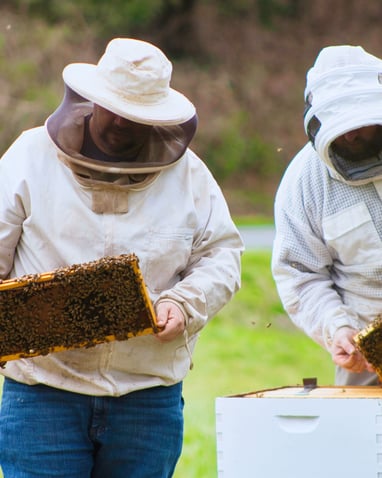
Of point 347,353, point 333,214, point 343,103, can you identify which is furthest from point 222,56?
point 347,353

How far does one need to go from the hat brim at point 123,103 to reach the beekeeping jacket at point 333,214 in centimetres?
50

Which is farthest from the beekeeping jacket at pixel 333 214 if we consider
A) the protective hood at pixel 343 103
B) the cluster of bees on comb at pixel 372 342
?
the cluster of bees on comb at pixel 372 342

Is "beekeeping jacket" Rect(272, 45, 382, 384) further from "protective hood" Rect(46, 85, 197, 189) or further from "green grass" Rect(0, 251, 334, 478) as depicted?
"green grass" Rect(0, 251, 334, 478)

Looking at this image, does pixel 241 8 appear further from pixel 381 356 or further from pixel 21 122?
pixel 381 356

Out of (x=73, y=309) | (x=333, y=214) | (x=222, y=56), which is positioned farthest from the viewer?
(x=222, y=56)

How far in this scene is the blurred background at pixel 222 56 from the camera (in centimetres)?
2506

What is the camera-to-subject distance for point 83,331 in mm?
3463

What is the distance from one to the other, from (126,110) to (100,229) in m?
0.39

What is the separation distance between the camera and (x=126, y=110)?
348cm

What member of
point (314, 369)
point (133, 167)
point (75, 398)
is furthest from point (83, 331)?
point (314, 369)

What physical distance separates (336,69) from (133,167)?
84 centimetres

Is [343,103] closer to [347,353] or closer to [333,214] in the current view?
[333,214]

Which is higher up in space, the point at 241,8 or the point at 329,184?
the point at 329,184

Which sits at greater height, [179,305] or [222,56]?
[179,305]
